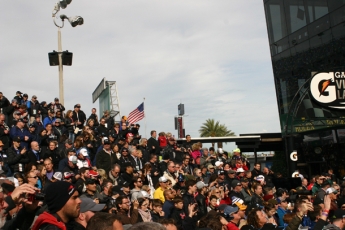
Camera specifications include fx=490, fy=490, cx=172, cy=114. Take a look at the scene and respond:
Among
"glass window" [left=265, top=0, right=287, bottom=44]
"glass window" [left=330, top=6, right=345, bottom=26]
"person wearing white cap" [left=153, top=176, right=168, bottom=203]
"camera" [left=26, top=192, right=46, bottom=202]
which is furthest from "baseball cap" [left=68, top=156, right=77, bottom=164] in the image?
"glass window" [left=265, top=0, right=287, bottom=44]

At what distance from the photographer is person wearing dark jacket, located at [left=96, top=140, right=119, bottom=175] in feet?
47.5

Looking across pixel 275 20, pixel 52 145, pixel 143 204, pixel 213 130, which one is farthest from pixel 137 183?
pixel 213 130

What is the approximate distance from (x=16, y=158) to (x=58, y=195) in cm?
895

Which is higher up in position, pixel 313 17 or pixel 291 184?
pixel 313 17

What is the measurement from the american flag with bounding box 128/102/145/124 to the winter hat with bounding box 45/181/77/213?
21613mm

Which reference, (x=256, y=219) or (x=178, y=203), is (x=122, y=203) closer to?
(x=178, y=203)

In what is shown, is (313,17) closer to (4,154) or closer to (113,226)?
(4,154)

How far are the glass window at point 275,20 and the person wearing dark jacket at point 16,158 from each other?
22.3 m

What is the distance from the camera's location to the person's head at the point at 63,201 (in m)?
4.19

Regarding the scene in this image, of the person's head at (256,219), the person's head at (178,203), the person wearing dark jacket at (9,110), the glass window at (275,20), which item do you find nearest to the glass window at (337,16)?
the glass window at (275,20)

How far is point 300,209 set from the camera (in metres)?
9.44

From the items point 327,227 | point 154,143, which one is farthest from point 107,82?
point 327,227

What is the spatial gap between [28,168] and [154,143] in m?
11.0

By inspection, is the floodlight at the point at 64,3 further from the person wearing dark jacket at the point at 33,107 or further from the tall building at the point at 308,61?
the tall building at the point at 308,61
